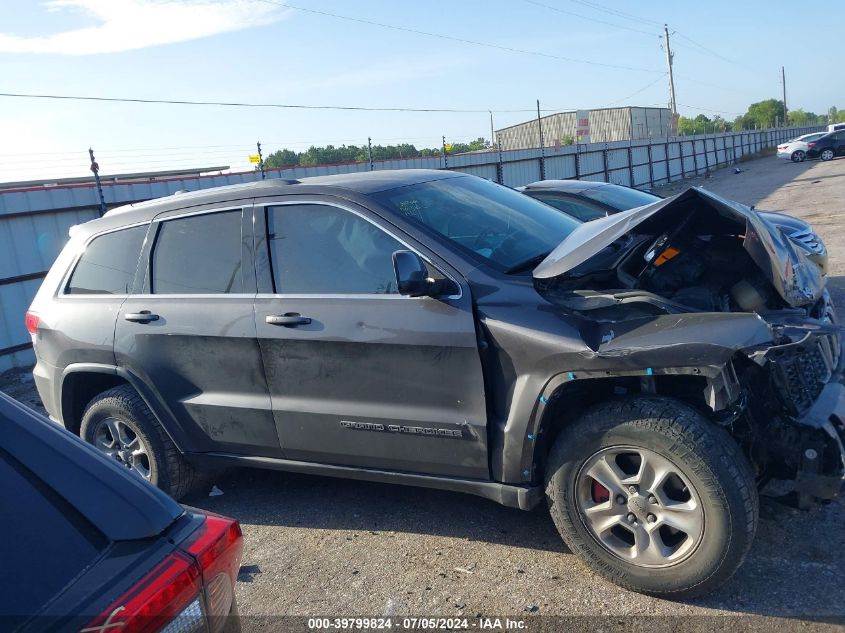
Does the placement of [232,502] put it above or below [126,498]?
below

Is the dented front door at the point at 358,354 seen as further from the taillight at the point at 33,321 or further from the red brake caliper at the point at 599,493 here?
the taillight at the point at 33,321

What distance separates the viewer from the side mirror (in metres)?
3.33

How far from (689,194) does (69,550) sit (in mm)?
2878

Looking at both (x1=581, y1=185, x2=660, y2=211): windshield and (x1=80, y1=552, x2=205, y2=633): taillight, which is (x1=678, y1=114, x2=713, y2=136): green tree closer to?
(x1=581, y1=185, x2=660, y2=211): windshield

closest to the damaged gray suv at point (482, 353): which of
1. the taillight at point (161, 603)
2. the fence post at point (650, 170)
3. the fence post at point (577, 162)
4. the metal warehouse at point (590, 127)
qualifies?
the taillight at point (161, 603)

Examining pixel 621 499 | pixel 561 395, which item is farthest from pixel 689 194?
pixel 621 499

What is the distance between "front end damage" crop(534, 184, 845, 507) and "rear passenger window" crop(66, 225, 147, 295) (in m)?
2.63

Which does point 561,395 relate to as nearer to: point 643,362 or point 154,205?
point 643,362

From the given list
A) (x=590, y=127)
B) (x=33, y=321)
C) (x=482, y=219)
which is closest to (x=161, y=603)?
(x=482, y=219)

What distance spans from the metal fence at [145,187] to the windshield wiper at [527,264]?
6.49m

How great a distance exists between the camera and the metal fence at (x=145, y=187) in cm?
930

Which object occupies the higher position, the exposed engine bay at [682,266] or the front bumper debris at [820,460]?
the exposed engine bay at [682,266]

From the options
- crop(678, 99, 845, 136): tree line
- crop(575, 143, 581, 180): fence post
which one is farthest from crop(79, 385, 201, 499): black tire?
crop(678, 99, 845, 136): tree line

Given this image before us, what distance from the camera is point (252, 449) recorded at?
13.6ft
